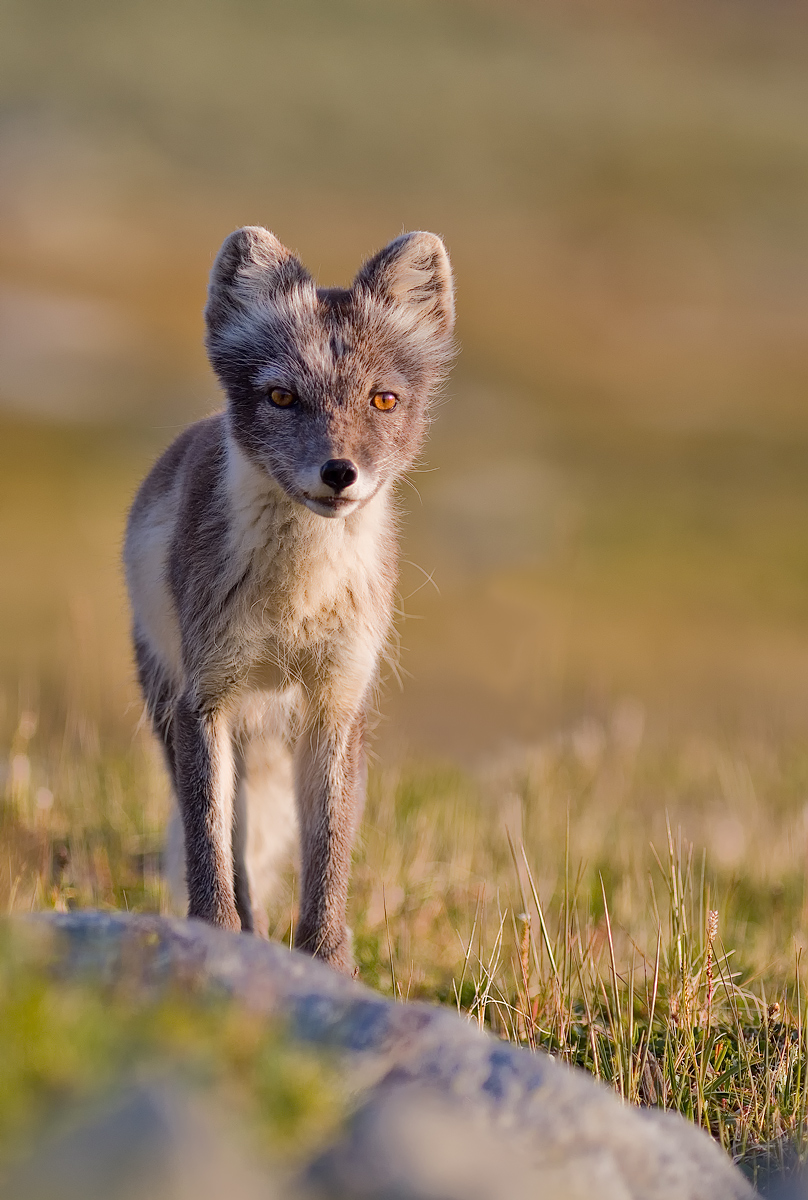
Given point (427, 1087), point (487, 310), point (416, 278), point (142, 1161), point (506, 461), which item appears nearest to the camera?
point (142, 1161)

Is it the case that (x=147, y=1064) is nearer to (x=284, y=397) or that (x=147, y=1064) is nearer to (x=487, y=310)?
(x=284, y=397)

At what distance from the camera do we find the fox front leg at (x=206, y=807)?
186 inches

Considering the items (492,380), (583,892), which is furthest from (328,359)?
(492,380)

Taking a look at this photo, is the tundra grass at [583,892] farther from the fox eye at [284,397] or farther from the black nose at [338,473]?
the fox eye at [284,397]

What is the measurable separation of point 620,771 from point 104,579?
1396cm

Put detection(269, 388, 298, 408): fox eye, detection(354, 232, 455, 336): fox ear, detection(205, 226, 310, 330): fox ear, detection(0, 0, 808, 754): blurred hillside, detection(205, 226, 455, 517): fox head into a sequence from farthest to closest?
detection(0, 0, 808, 754): blurred hillside, detection(354, 232, 455, 336): fox ear, detection(205, 226, 310, 330): fox ear, detection(269, 388, 298, 408): fox eye, detection(205, 226, 455, 517): fox head

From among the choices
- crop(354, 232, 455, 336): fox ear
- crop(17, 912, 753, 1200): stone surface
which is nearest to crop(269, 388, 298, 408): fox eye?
crop(354, 232, 455, 336): fox ear

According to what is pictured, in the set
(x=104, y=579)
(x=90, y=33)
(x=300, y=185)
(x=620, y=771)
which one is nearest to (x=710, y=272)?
(x=300, y=185)

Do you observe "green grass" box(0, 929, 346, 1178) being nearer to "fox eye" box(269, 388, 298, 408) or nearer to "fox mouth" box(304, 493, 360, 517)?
"fox mouth" box(304, 493, 360, 517)

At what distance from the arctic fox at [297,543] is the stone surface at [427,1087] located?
6.30 feet

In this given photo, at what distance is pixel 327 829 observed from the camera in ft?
16.7

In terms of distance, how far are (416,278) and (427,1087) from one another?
345cm

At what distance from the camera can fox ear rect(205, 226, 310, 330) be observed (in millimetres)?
4992

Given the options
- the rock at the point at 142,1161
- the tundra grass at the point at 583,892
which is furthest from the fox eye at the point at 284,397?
the rock at the point at 142,1161
